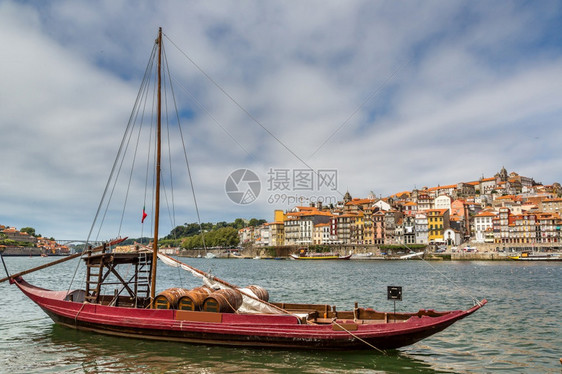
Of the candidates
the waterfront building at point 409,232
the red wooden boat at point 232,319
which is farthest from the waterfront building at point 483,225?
the red wooden boat at point 232,319

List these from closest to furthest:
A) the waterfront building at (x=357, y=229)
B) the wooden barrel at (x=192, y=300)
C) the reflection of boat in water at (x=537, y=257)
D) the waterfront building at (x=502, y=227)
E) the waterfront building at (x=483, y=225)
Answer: the wooden barrel at (x=192, y=300)
the reflection of boat in water at (x=537, y=257)
the waterfront building at (x=502, y=227)
the waterfront building at (x=483, y=225)
the waterfront building at (x=357, y=229)

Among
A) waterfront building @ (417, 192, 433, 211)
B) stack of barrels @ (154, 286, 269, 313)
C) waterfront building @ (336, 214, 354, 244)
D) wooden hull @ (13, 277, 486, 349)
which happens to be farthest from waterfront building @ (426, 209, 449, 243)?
stack of barrels @ (154, 286, 269, 313)

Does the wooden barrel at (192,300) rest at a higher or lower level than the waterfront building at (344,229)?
lower

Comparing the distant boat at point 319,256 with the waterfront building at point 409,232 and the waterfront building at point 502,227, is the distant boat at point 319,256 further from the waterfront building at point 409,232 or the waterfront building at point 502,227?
the waterfront building at point 502,227

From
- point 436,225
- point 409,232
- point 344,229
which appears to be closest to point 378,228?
point 409,232

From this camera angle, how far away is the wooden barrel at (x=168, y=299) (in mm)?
16311

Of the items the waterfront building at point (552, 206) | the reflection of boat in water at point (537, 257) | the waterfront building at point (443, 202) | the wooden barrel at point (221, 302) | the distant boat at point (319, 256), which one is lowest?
Answer: the distant boat at point (319, 256)

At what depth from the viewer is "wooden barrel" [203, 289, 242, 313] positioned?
51.6ft

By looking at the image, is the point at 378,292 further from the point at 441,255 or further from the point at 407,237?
the point at 407,237

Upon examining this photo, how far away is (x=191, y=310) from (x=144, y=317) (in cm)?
193

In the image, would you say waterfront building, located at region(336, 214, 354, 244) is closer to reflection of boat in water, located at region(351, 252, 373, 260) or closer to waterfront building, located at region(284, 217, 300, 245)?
reflection of boat in water, located at region(351, 252, 373, 260)

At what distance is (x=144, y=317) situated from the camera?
16.4 m

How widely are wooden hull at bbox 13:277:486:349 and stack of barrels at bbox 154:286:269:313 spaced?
1.04 feet

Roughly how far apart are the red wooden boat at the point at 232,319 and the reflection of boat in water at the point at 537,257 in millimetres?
109939
